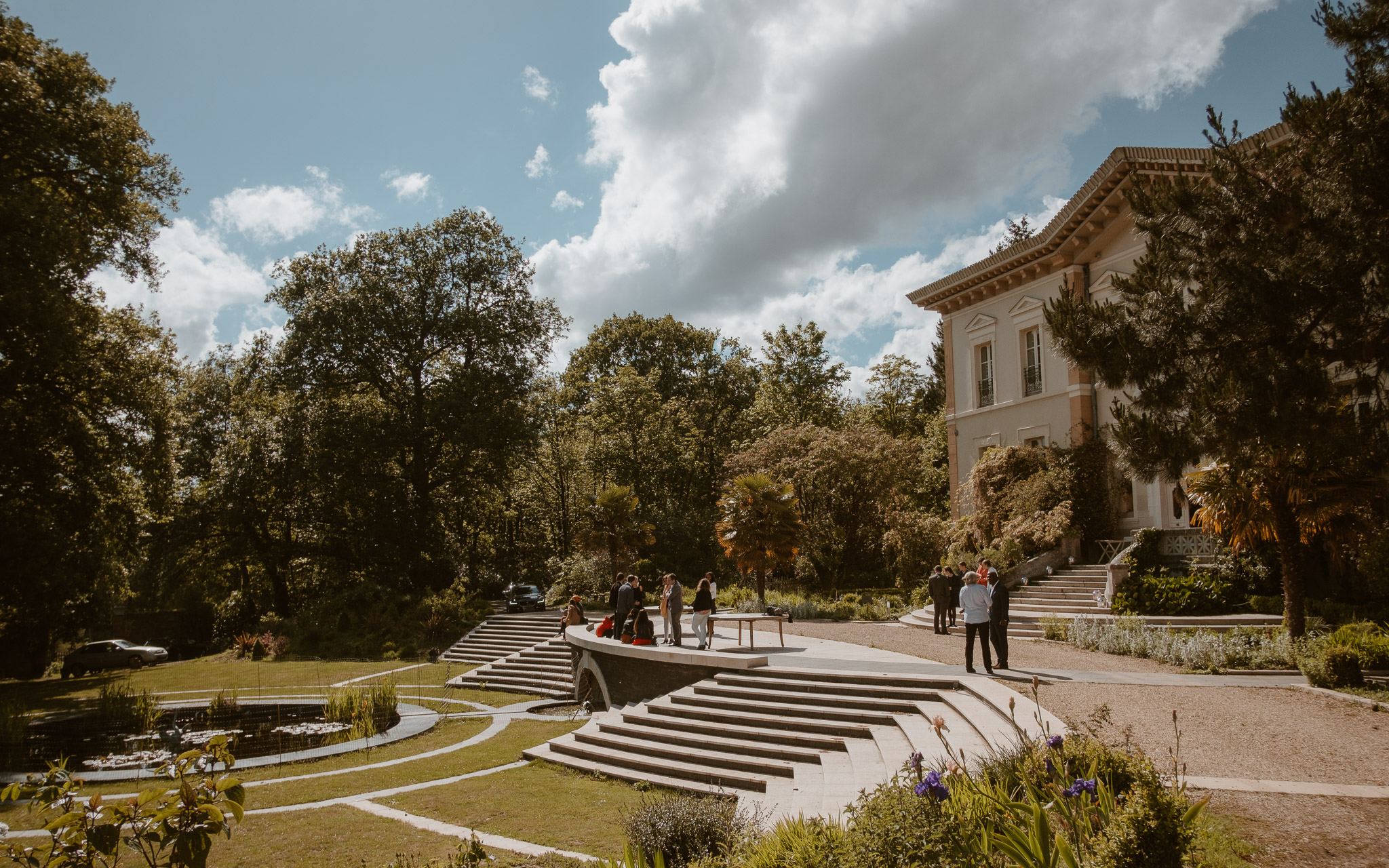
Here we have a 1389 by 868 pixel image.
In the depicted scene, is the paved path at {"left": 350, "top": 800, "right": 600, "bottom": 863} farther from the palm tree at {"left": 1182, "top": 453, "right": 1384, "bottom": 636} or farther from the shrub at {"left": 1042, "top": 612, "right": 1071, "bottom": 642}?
the shrub at {"left": 1042, "top": 612, "right": 1071, "bottom": 642}

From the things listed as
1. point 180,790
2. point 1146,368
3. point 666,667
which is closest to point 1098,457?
point 666,667

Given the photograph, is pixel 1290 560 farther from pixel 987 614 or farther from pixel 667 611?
pixel 667 611

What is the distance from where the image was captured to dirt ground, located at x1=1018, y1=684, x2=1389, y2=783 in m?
7.28

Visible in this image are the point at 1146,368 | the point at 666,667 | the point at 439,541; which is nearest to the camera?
the point at 1146,368

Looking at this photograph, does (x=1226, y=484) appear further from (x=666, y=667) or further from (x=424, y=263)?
(x=424, y=263)

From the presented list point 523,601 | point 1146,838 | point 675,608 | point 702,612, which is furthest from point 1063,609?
point 523,601

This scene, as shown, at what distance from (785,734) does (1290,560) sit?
953 cm

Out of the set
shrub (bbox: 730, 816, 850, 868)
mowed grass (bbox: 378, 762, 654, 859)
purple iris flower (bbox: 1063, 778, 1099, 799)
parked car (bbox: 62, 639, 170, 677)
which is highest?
purple iris flower (bbox: 1063, 778, 1099, 799)

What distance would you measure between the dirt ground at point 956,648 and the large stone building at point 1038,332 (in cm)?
596

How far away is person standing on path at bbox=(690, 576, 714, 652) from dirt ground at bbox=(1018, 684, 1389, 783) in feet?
21.4

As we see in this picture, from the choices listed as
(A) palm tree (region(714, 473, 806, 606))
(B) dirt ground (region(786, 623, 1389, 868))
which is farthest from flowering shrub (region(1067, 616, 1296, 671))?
(A) palm tree (region(714, 473, 806, 606))

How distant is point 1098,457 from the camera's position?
926 inches

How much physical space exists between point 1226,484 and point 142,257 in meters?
26.9

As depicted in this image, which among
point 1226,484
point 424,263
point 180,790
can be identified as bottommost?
point 180,790
